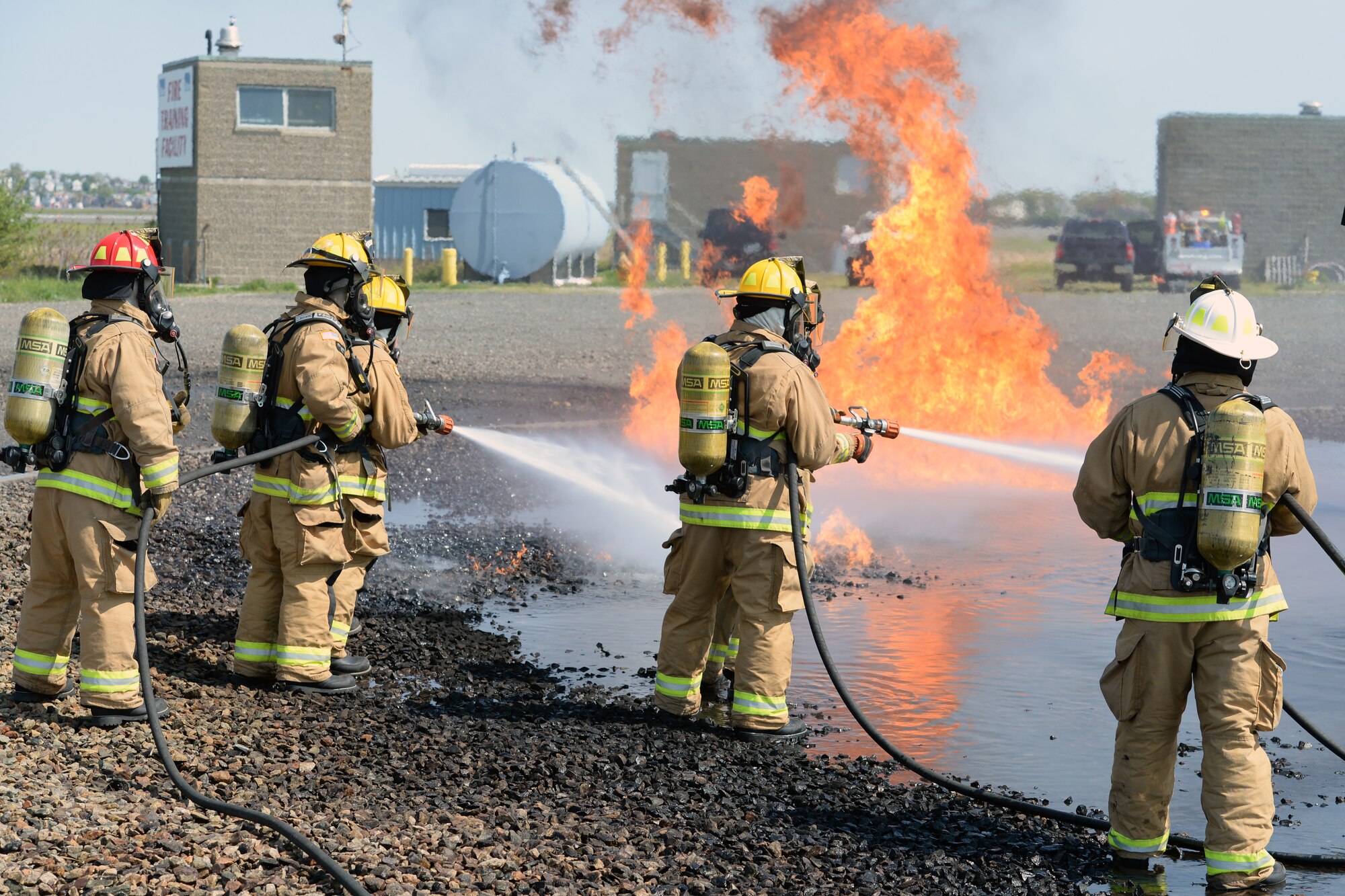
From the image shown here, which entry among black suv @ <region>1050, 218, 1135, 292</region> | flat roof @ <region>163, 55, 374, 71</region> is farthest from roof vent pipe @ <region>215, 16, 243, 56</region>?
black suv @ <region>1050, 218, 1135, 292</region>

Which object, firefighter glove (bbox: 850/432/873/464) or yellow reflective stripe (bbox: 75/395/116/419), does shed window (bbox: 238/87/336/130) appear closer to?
yellow reflective stripe (bbox: 75/395/116/419)

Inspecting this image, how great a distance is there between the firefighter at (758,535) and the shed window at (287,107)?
3250cm

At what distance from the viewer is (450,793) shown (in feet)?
16.0

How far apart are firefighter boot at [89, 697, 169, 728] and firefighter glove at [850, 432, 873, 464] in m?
3.20

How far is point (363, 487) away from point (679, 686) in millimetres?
1790

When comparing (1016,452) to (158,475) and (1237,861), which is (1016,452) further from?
(158,475)

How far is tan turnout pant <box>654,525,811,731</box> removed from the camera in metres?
5.73

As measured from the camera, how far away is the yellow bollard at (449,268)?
1411 inches

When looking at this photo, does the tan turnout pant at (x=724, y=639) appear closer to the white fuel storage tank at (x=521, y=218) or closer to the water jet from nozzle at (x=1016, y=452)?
the water jet from nozzle at (x=1016, y=452)

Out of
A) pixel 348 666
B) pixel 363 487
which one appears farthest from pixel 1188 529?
pixel 348 666

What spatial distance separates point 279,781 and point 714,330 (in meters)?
18.9

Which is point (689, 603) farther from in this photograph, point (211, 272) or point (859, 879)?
point (211, 272)

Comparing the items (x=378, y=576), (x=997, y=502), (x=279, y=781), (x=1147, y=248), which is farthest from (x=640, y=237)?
(x=1147, y=248)

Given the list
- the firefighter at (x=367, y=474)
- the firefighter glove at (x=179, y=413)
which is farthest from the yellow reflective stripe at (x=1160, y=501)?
the firefighter glove at (x=179, y=413)
